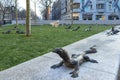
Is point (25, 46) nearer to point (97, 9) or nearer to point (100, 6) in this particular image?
point (97, 9)

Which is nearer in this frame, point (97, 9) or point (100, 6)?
point (97, 9)

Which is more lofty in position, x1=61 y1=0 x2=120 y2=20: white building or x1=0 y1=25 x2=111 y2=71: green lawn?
x1=61 y1=0 x2=120 y2=20: white building

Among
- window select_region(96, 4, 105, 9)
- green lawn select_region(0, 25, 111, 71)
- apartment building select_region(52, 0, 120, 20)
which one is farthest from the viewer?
window select_region(96, 4, 105, 9)

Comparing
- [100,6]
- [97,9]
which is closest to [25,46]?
[97,9]

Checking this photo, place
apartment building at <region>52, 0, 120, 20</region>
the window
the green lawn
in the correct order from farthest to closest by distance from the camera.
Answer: the window < apartment building at <region>52, 0, 120, 20</region> < the green lawn

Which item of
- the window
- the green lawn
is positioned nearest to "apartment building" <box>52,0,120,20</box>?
the window

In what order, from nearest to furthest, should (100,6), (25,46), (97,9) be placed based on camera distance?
(25,46)
(97,9)
(100,6)

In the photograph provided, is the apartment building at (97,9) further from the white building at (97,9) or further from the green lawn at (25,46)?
the green lawn at (25,46)

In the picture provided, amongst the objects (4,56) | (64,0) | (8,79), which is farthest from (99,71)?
(64,0)

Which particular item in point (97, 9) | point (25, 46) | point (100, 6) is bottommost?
point (25, 46)

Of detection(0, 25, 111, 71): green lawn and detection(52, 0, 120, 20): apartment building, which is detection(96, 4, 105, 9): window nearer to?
detection(52, 0, 120, 20): apartment building

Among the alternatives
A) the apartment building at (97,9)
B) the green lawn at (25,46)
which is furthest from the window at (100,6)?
the green lawn at (25,46)

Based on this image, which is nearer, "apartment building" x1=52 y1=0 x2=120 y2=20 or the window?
"apartment building" x1=52 y1=0 x2=120 y2=20

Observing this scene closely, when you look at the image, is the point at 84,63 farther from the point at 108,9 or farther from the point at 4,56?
the point at 108,9
